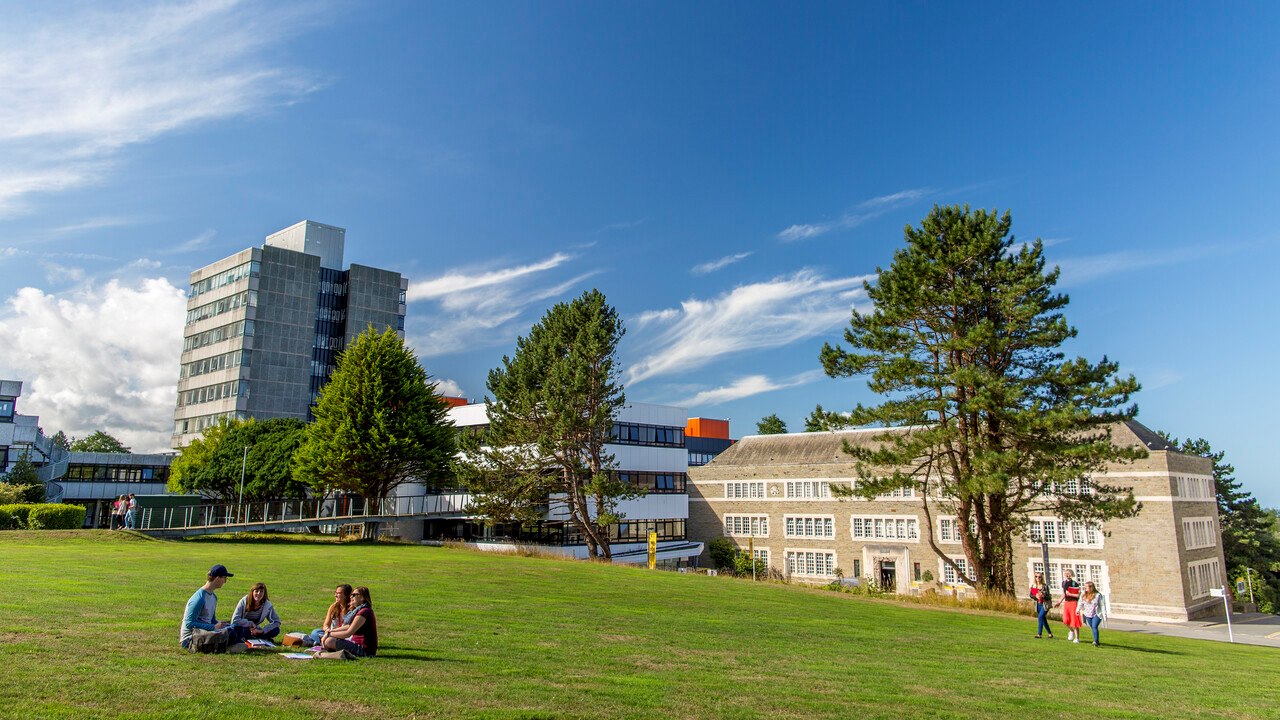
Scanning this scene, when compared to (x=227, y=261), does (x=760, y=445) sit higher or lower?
lower

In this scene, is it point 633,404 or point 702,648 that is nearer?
point 702,648

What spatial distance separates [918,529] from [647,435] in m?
22.1

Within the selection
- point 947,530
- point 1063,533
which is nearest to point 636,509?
point 947,530

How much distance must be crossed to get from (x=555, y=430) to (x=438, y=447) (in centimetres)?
1059

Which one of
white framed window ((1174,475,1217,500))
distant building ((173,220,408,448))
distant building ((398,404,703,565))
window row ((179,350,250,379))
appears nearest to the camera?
white framed window ((1174,475,1217,500))

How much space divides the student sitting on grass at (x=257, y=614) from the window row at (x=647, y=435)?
45.4 metres

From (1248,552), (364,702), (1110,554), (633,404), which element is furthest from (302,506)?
(1248,552)

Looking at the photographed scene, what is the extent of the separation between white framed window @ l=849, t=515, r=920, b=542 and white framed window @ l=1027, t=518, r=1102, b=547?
858 cm

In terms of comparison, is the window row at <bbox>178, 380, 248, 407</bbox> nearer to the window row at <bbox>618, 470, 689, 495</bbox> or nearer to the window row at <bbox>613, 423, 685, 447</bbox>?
the window row at <bbox>613, 423, 685, 447</bbox>

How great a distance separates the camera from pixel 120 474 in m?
90.4

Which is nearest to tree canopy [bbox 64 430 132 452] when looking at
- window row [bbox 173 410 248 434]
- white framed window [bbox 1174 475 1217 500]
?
window row [bbox 173 410 248 434]

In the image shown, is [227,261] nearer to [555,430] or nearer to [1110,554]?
[555,430]

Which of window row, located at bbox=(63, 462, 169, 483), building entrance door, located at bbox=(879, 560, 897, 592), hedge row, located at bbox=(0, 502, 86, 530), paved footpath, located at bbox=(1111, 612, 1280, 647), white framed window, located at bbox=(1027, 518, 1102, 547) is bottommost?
paved footpath, located at bbox=(1111, 612, 1280, 647)

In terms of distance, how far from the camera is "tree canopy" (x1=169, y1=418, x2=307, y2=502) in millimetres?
56906
